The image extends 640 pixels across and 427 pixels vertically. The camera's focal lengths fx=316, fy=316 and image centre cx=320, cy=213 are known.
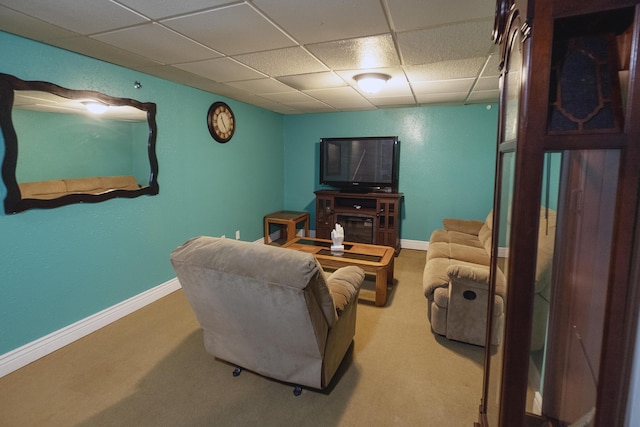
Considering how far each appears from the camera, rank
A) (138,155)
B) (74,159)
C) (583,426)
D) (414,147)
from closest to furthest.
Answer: (583,426) → (74,159) → (138,155) → (414,147)

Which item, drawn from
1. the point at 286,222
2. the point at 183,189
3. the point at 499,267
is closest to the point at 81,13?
the point at 183,189

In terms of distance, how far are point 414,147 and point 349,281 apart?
3.19m

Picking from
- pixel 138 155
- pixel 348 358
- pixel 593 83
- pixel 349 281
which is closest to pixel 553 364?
pixel 593 83

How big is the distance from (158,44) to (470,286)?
9.01 feet

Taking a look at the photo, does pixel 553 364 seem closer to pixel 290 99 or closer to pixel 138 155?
pixel 138 155

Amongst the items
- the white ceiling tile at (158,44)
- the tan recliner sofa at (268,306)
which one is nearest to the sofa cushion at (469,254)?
the tan recliner sofa at (268,306)

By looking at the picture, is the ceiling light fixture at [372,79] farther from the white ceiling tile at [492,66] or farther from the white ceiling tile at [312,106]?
the white ceiling tile at [312,106]

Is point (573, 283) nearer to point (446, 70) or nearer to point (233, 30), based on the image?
point (233, 30)

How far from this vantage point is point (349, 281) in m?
2.13

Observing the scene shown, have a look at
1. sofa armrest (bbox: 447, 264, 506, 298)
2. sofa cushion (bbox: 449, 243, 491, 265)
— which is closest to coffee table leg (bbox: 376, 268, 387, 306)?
sofa cushion (bbox: 449, 243, 491, 265)

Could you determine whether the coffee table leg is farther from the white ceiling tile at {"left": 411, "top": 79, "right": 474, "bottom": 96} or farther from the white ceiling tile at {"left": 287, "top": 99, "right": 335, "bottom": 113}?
the white ceiling tile at {"left": 287, "top": 99, "right": 335, "bottom": 113}

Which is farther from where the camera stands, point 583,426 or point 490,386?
point 490,386

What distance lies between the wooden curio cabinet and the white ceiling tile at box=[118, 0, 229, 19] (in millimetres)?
1407

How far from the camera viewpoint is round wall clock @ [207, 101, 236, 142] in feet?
12.2
